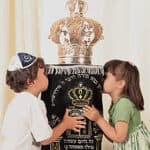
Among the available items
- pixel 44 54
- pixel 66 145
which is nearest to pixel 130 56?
pixel 44 54

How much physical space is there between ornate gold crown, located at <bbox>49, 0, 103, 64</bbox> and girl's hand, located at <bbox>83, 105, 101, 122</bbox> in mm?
162

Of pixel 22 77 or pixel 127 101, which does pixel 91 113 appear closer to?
pixel 127 101

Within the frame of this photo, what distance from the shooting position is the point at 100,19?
181 centimetres

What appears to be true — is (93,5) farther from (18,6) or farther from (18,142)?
(18,142)

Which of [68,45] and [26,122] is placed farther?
[68,45]

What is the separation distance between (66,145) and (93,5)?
76 centimetres

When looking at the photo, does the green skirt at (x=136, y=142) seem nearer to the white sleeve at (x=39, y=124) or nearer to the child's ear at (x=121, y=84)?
the child's ear at (x=121, y=84)

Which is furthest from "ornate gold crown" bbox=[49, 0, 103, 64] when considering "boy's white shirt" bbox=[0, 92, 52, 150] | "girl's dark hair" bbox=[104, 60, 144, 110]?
"boy's white shirt" bbox=[0, 92, 52, 150]

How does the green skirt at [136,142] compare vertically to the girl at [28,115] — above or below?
below

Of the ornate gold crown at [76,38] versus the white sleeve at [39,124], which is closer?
the white sleeve at [39,124]

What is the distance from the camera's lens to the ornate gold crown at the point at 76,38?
1336mm

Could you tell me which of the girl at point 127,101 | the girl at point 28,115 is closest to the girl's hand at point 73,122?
the girl at point 28,115

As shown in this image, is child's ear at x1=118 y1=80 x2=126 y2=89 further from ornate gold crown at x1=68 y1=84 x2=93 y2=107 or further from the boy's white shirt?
the boy's white shirt

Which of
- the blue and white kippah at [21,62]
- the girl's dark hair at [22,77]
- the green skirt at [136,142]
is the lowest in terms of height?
the green skirt at [136,142]
